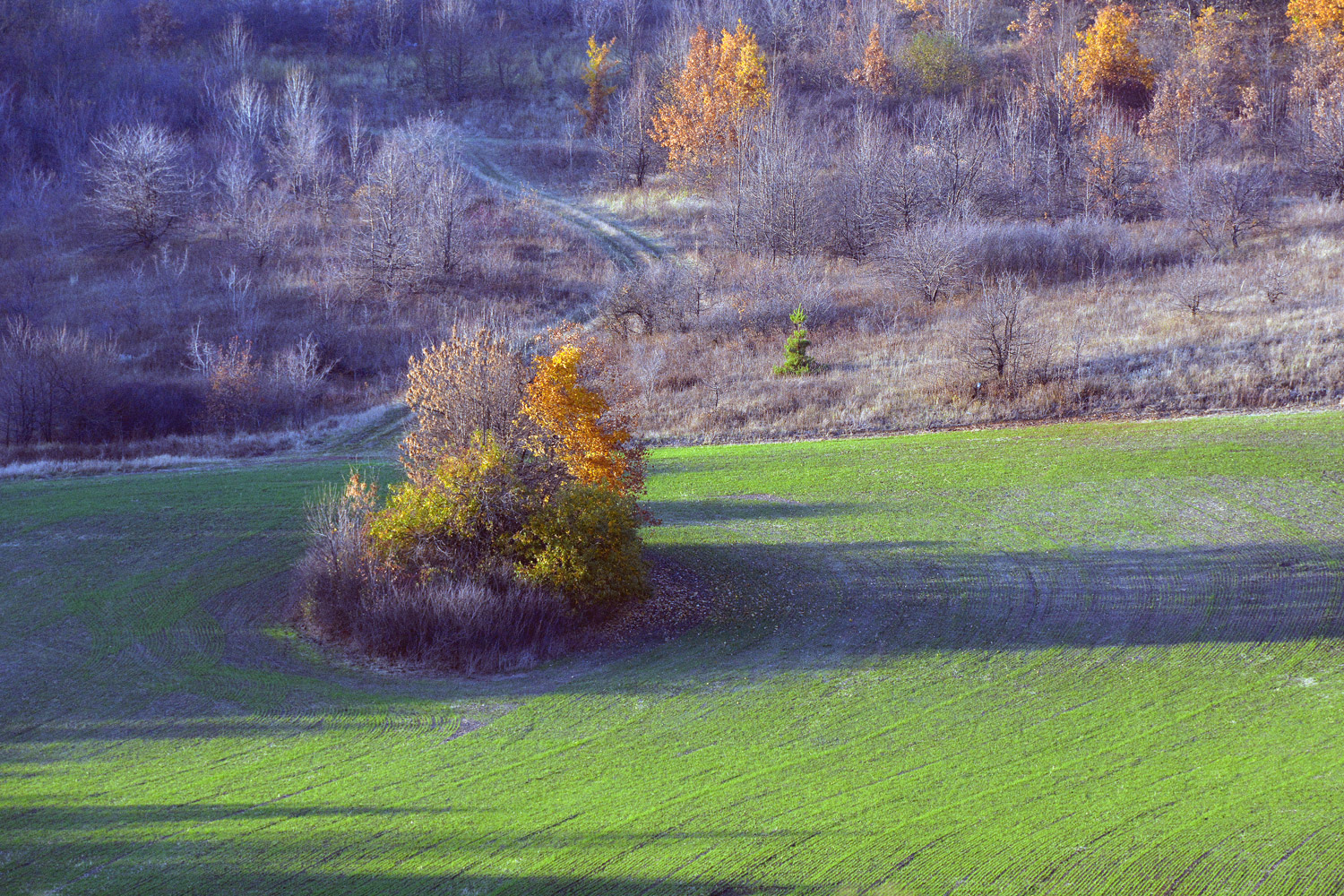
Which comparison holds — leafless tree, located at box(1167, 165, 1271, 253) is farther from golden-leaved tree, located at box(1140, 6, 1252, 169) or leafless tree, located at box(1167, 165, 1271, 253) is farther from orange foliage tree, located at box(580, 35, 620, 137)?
orange foliage tree, located at box(580, 35, 620, 137)

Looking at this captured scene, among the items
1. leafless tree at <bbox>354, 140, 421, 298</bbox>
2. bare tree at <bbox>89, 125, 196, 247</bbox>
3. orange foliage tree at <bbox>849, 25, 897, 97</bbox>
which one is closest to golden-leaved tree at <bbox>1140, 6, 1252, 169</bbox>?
orange foliage tree at <bbox>849, 25, 897, 97</bbox>

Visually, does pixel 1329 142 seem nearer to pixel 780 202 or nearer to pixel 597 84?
pixel 780 202

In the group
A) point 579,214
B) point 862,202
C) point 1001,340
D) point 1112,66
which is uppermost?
point 1112,66

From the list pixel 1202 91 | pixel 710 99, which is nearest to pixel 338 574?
pixel 710 99

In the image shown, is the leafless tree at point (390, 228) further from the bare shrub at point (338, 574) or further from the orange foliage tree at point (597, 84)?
the bare shrub at point (338, 574)

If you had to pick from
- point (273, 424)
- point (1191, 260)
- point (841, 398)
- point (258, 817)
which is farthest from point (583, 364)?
point (1191, 260)

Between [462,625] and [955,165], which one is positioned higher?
[955,165]
